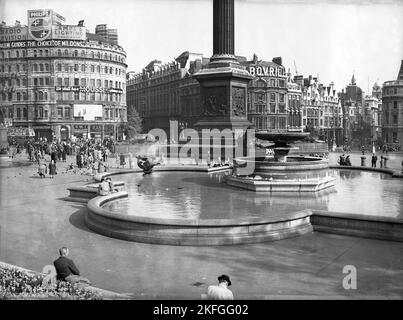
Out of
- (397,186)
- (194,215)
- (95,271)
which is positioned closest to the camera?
(95,271)

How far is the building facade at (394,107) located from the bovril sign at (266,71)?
2634 cm

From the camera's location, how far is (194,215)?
13156 mm

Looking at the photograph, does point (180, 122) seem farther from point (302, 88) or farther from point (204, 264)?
point (204, 264)

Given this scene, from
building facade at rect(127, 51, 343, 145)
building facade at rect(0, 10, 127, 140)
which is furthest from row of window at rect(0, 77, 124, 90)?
building facade at rect(127, 51, 343, 145)

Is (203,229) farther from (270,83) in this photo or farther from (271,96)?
(270,83)

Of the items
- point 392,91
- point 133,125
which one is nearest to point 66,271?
point 392,91

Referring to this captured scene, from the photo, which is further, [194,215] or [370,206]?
[370,206]

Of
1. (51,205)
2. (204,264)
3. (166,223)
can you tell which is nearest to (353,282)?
(204,264)

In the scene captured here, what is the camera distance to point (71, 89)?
69688mm

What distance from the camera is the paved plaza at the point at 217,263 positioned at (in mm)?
8148

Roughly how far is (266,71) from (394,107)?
33.5 metres

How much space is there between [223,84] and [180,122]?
4541 centimetres

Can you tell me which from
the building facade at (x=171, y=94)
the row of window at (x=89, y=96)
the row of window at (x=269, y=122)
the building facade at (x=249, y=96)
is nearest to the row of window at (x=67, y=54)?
the row of window at (x=89, y=96)

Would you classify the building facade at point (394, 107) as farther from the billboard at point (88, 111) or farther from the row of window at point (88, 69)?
the billboard at point (88, 111)
